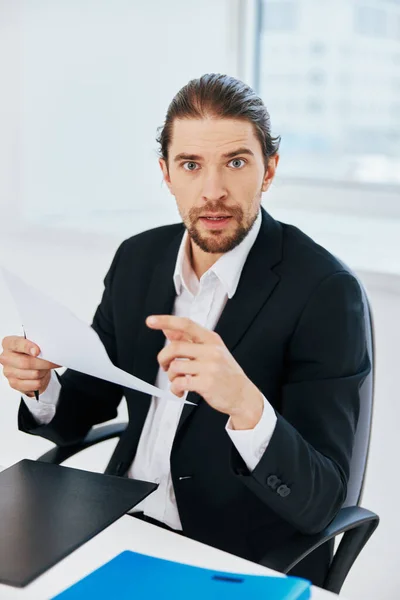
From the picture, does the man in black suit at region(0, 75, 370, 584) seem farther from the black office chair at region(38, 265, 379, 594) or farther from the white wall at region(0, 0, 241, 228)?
the white wall at region(0, 0, 241, 228)

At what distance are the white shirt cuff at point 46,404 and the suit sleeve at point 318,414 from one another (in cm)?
49

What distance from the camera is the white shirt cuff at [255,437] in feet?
4.16

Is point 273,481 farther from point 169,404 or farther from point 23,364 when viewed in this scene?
point 23,364

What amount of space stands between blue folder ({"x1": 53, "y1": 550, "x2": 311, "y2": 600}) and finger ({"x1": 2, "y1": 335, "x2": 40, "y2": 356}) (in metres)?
0.45

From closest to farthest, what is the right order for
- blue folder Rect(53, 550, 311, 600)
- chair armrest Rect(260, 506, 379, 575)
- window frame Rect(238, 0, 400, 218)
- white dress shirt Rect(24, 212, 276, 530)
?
blue folder Rect(53, 550, 311, 600) < chair armrest Rect(260, 506, 379, 575) < white dress shirt Rect(24, 212, 276, 530) < window frame Rect(238, 0, 400, 218)

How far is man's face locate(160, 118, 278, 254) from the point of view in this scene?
1.55 m

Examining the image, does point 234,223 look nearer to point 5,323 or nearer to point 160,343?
point 160,343

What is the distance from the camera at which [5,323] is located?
3.16 m

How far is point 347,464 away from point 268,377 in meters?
0.22

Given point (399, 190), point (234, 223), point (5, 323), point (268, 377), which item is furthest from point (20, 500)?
point (5, 323)

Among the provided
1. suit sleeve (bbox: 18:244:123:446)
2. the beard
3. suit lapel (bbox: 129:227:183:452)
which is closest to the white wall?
suit sleeve (bbox: 18:244:123:446)

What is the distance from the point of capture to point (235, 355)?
5.08ft

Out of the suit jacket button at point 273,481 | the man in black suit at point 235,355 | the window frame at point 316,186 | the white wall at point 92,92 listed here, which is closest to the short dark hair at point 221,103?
the man in black suit at point 235,355

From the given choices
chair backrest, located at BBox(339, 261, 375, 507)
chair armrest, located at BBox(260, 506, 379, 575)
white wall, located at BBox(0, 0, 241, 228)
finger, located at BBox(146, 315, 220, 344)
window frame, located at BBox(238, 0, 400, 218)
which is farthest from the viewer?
white wall, located at BBox(0, 0, 241, 228)
